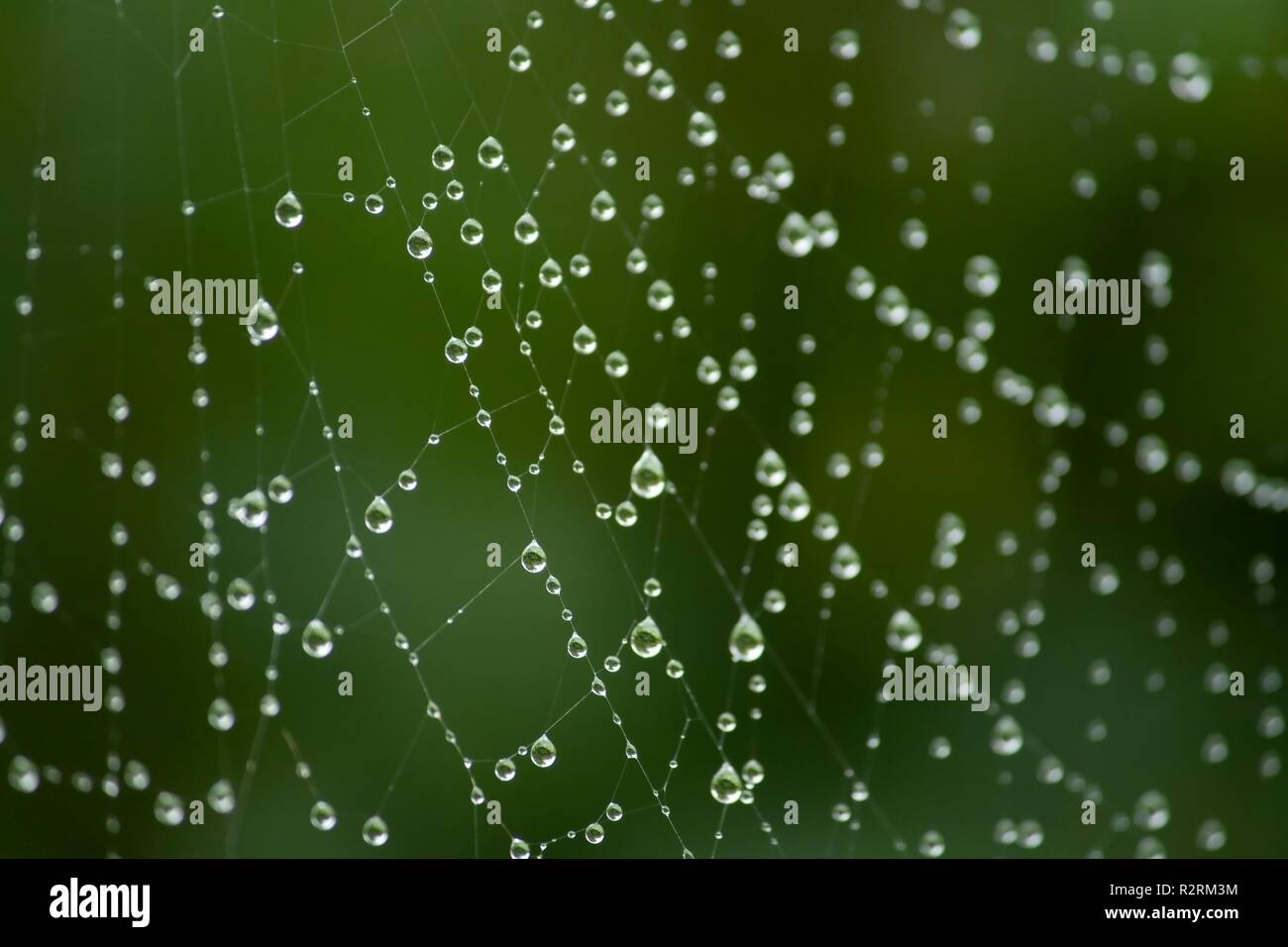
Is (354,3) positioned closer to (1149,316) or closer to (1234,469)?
(1149,316)

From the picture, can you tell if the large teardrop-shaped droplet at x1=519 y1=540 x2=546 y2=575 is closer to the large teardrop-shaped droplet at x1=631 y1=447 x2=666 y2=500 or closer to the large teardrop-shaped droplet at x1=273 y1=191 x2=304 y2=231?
the large teardrop-shaped droplet at x1=631 y1=447 x2=666 y2=500

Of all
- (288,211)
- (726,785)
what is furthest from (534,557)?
(288,211)

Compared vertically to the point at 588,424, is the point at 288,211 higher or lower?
higher

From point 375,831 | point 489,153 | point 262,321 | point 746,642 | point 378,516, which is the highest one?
point 489,153

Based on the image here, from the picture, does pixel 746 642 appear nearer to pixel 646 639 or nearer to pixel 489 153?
pixel 646 639

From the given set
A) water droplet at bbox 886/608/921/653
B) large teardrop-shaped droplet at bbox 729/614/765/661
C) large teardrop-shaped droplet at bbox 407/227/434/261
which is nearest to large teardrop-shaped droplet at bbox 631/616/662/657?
large teardrop-shaped droplet at bbox 729/614/765/661

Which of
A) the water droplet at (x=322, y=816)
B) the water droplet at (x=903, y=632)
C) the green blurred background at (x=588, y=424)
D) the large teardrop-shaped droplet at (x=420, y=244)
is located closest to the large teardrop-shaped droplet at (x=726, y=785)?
the green blurred background at (x=588, y=424)
